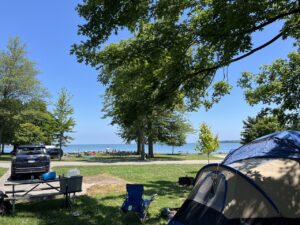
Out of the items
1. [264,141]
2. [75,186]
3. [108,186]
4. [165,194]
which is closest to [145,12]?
[264,141]

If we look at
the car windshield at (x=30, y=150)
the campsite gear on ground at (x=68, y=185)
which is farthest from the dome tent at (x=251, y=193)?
the car windshield at (x=30, y=150)

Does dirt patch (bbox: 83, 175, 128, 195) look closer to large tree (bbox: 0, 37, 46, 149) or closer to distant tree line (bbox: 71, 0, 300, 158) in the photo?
distant tree line (bbox: 71, 0, 300, 158)

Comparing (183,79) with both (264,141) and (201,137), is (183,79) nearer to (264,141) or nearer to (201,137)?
(264,141)

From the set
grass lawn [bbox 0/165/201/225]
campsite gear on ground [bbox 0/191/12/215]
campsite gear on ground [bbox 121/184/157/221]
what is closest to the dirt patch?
grass lawn [bbox 0/165/201/225]

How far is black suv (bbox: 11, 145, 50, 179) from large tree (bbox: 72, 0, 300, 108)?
8.88m

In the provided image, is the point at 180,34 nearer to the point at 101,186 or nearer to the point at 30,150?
the point at 101,186

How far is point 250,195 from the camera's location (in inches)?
208

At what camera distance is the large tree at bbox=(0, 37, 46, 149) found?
3412cm

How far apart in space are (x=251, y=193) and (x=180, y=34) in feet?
13.6

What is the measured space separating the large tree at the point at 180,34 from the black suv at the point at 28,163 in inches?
350

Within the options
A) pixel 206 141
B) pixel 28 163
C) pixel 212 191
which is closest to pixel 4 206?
→ pixel 212 191

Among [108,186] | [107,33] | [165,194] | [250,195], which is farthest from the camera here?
[108,186]

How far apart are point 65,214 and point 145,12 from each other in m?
5.35

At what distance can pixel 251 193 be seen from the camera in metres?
5.29
